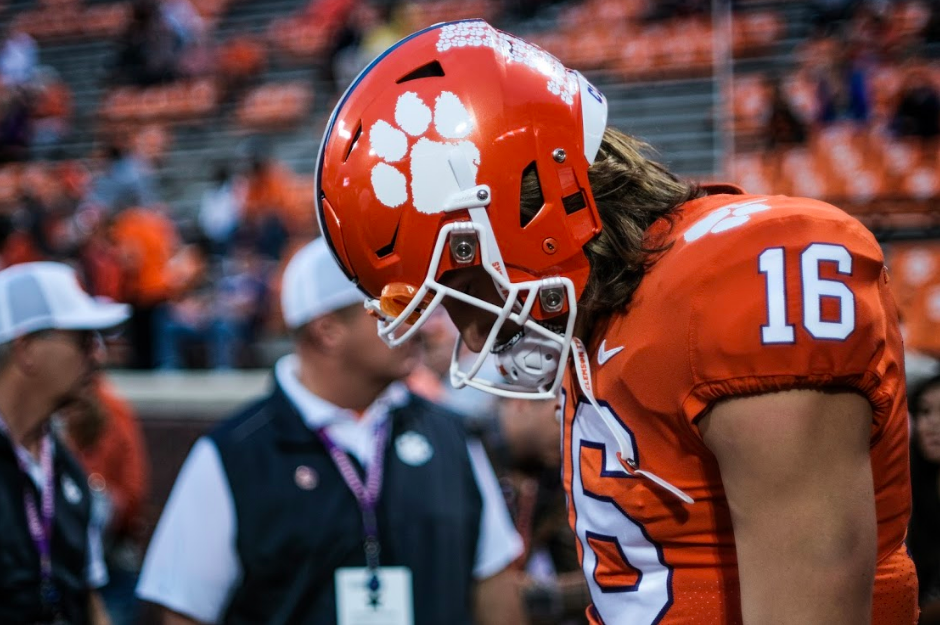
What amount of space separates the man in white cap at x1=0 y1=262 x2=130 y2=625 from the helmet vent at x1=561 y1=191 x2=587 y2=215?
2092 millimetres

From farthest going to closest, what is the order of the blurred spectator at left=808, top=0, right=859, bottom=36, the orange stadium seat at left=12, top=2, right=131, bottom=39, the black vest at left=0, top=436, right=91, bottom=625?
the orange stadium seat at left=12, top=2, right=131, bottom=39 → the blurred spectator at left=808, top=0, right=859, bottom=36 → the black vest at left=0, top=436, right=91, bottom=625

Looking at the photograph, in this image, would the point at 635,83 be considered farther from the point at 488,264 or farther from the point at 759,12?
the point at 488,264

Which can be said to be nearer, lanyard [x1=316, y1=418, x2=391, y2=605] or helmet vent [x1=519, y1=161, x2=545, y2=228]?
helmet vent [x1=519, y1=161, x2=545, y2=228]

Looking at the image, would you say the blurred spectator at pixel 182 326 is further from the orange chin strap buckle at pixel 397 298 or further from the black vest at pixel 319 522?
the orange chin strap buckle at pixel 397 298

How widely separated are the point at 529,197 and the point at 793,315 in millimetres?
385

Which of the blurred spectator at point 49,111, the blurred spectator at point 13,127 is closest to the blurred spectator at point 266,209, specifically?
the blurred spectator at point 13,127

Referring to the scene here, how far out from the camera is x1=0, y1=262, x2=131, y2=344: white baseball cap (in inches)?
118

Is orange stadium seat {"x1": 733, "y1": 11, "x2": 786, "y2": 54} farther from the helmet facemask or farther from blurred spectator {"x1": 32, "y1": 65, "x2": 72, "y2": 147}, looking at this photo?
blurred spectator {"x1": 32, "y1": 65, "x2": 72, "y2": 147}

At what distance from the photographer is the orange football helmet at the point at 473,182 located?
1.32m

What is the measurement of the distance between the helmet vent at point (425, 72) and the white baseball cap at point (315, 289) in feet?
4.90

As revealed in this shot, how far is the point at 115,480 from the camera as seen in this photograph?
4.97 meters

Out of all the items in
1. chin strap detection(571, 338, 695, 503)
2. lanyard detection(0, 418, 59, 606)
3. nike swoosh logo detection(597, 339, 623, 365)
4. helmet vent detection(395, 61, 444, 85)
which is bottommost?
lanyard detection(0, 418, 59, 606)

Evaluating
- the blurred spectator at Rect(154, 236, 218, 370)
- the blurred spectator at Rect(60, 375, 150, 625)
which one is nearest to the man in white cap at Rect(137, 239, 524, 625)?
the blurred spectator at Rect(60, 375, 150, 625)

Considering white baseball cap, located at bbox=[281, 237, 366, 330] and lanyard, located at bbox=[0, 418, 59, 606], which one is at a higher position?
white baseball cap, located at bbox=[281, 237, 366, 330]
